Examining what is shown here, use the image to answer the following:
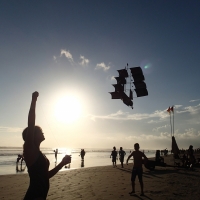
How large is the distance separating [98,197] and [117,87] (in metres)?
19.1

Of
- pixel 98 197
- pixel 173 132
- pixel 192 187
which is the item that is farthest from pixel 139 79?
pixel 98 197

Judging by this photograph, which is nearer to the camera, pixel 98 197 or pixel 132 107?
pixel 98 197

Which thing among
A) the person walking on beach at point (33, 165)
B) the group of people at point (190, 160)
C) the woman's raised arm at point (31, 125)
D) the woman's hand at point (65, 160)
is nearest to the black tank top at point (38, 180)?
the person walking on beach at point (33, 165)

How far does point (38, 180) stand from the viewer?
8.52ft

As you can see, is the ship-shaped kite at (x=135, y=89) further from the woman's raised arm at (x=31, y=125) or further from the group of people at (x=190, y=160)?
the woman's raised arm at (x=31, y=125)

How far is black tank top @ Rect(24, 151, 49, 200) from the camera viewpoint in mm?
2541

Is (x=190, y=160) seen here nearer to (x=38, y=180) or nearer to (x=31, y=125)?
(x=38, y=180)

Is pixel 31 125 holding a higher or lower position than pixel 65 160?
higher

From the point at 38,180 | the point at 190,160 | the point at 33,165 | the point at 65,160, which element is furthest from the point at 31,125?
the point at 190,160

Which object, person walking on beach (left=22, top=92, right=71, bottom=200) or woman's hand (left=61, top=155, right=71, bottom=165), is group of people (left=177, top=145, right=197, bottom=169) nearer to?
woman's hand (left=61, top=155, right=71, bottom=165)

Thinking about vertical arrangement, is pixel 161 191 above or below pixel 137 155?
below

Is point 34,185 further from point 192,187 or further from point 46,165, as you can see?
point 192,187

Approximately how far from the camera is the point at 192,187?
9.43m

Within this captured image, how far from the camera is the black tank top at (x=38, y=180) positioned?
100 inches
